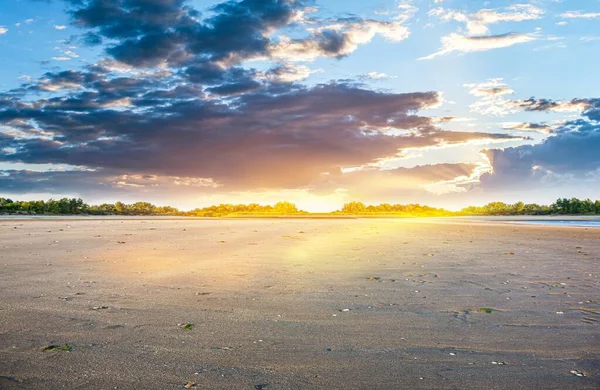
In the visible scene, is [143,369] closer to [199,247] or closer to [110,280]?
[110,280]

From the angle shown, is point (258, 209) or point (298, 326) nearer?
point (298, 326)

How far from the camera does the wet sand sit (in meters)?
4.08

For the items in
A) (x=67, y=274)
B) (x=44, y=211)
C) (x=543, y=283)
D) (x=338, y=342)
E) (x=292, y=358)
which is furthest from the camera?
(x=44, y=211)

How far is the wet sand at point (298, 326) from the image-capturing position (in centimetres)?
408

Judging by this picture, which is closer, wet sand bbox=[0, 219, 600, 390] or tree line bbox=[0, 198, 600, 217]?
wet sand bbox=[0, 219, 600, 390]

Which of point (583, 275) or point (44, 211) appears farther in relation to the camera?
point (44, 211)

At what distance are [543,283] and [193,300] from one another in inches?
268

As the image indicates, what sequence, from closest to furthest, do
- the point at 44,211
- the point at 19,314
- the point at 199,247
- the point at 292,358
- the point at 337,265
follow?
the point at 292,358 < the point at 19,314 < the point at 337,265 < the point at 199,247 < the point at 44,211

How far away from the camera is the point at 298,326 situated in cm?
565

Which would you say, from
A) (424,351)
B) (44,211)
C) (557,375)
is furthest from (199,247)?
(44,211)

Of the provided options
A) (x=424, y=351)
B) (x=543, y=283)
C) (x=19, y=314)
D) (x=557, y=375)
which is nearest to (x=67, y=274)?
(x=19, y=314)

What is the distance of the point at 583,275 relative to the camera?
9641 mm

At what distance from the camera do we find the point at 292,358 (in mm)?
4504

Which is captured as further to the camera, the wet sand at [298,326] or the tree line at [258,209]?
the tree line at [258,209]
